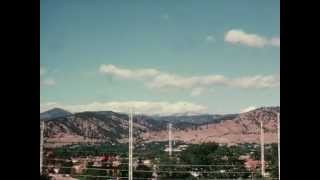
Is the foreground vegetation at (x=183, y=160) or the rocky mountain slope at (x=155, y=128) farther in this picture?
the rocky mountain slope at (x=155, y=128)

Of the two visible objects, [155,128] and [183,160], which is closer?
[183,160]

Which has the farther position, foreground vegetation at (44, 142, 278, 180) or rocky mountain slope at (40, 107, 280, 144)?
rocky mountain slope at (40, 107, 280, 144)

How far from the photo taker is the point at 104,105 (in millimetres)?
3514

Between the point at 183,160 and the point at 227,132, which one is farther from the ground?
the point at 227,132

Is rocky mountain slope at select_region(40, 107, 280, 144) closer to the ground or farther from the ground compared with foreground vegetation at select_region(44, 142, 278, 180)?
farther from the ground

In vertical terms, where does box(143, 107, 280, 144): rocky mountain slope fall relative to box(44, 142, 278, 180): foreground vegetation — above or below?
above

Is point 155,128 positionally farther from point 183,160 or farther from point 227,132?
point 227,132

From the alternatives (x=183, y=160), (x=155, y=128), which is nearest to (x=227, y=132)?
(x=183, y=160)

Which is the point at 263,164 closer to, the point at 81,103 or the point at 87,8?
the point at 81,103

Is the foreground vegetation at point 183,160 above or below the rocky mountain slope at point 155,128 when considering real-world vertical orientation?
below

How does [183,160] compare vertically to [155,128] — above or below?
below
